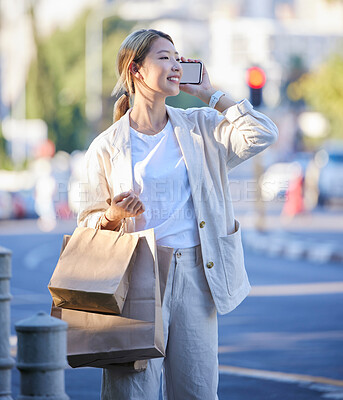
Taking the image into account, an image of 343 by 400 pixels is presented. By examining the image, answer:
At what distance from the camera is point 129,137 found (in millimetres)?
3865

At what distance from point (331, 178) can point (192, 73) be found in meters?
29.5

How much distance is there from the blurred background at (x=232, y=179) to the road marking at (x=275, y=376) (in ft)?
0.18

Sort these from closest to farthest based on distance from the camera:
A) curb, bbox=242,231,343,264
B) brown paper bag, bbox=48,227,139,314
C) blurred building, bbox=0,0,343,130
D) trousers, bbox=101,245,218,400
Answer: brown paper bag, bbox=48,227,139,314 → trousers, bbox=101,245,218,400 → curb, bbox=242,231,343,264 → blurred building, bbox=0,0,343,130

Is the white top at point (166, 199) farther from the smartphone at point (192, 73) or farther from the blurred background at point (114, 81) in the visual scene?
the blurred background at point (114, 81)

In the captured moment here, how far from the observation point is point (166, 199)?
379cm

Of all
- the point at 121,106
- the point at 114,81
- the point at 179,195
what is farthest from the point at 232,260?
the point at 114,81

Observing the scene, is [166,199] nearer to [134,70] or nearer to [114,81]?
[134,70]

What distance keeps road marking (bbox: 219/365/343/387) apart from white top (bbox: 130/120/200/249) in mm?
2920

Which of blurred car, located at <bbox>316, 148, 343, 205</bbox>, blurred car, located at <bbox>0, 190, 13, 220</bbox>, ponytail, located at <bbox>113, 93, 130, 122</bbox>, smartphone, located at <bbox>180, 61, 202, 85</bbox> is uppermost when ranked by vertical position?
blurred car, located at <bbox>316, 148, 343, 205</bbox>

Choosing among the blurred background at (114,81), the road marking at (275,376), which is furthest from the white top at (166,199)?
the blurred background at (114,81)

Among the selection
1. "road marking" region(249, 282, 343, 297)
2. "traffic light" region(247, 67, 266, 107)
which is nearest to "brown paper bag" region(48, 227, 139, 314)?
"road marking" region(249, 282, 343, 297)

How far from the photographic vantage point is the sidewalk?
53.8 ft

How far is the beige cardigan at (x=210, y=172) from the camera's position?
150 inches

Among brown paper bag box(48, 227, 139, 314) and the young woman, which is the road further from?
brown paper bag box(48, 227, 139, 314)
